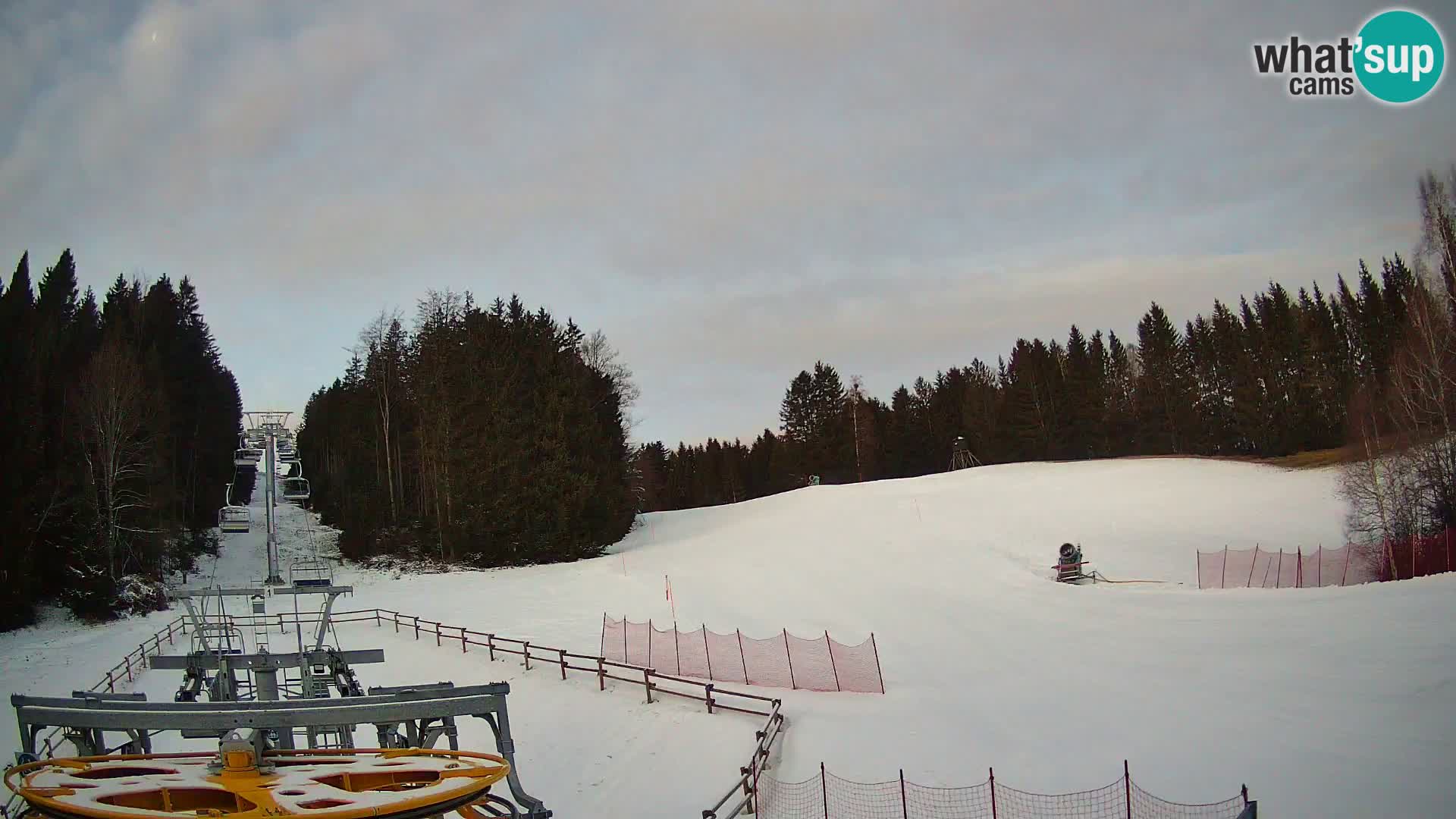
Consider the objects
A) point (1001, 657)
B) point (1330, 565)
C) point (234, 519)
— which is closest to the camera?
point (234, 519)

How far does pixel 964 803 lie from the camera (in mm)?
11000

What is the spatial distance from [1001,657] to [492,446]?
32.0 meters

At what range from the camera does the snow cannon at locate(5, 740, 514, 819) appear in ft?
17.9

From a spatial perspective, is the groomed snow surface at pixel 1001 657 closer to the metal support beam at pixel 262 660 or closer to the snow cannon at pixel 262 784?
the metal support beam at pixel 262 660

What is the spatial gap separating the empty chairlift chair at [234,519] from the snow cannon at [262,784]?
14.9 feet

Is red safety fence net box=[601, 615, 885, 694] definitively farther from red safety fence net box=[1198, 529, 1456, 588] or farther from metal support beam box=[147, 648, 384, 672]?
red safety fence net box=[1198, 529, 1456, 588]

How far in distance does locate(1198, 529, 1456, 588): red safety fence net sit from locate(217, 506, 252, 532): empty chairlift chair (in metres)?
29.5

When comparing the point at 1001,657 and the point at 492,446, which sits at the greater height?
the point at 492,446

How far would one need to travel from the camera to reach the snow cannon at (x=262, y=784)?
5.46 meters

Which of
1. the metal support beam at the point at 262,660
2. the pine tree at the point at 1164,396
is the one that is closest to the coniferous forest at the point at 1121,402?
the pine tree at the point at 1164,396

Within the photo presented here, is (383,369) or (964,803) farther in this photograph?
(383,369)

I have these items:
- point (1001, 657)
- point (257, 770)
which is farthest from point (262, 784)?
point (1001, 657)

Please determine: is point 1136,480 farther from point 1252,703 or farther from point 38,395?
point 38,395

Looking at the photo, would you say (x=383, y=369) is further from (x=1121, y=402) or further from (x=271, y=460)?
(x=1121, y=402)
